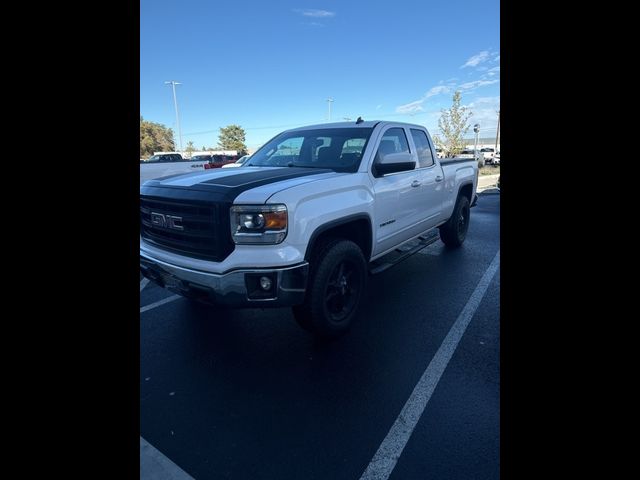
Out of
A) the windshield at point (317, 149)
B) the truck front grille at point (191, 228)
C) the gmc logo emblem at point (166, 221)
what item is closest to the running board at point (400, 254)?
the windshield at point (317, 149)

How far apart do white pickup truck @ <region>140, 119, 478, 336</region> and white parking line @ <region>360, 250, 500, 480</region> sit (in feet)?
2.91

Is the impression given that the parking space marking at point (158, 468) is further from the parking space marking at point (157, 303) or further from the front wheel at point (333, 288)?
the parking space marking at point (157, 303)

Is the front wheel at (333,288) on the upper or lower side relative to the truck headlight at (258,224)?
lower

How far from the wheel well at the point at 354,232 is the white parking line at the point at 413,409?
116cm

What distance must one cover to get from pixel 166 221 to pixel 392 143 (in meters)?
2.75

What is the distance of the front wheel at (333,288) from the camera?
301 cm

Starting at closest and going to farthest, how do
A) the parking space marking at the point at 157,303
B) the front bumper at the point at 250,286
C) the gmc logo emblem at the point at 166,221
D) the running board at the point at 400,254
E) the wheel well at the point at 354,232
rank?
the front bumper at the point at 250,286 < the gmc logo emblem at the point at 166,221 < the wheel well at the point at 354,232 < the running board at the point at 400,254 < the parking space marking at the point at 157,303

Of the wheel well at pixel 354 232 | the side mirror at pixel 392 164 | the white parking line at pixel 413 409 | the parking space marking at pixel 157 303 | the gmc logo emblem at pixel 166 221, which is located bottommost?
the white parking line at pixel 413 409

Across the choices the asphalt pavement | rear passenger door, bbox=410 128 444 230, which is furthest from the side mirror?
the asphalt pavement

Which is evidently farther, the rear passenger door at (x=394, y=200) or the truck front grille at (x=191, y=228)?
the rear passenger door at (x=394, y=200)

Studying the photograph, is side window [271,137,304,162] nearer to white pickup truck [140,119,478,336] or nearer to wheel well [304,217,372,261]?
white pickup truck [140,119,478,336]
